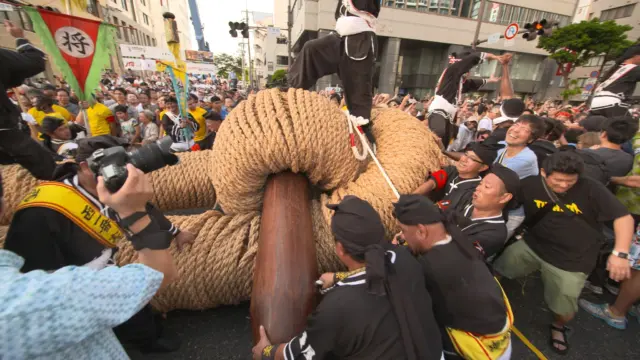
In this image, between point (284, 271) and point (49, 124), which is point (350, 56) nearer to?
point (284, 271)

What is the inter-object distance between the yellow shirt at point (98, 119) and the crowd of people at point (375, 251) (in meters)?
2.39

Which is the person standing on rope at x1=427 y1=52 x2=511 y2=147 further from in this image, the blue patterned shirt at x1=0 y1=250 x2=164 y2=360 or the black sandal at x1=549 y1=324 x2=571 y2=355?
the blue patterned shirt at x1=0 y1=250 x2=164 y2=360

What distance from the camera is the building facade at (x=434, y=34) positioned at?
783 inches

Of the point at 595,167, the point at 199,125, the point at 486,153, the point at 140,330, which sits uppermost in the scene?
the point at 486,153

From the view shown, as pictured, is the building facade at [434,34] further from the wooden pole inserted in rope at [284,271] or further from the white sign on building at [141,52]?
the wooden pole inserted in rope at [284,271]

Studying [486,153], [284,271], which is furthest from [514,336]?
[284,271]

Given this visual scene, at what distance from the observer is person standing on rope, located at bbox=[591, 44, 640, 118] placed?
3.60 m

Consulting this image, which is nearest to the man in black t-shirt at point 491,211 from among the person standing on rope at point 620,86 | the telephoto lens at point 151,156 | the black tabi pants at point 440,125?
the telephoto lens at point 151,156

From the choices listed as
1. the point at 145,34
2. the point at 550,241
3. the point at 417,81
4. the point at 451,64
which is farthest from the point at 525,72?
the point at 145,34

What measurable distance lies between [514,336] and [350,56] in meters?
2.33

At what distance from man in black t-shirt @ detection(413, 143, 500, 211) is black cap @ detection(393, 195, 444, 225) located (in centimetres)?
72

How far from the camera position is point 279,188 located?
139 cm

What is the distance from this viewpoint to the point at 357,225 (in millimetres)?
1109

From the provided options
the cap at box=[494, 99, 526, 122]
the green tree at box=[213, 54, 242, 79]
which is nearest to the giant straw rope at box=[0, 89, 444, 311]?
the cap at box=[494, 99, 526, 122]
